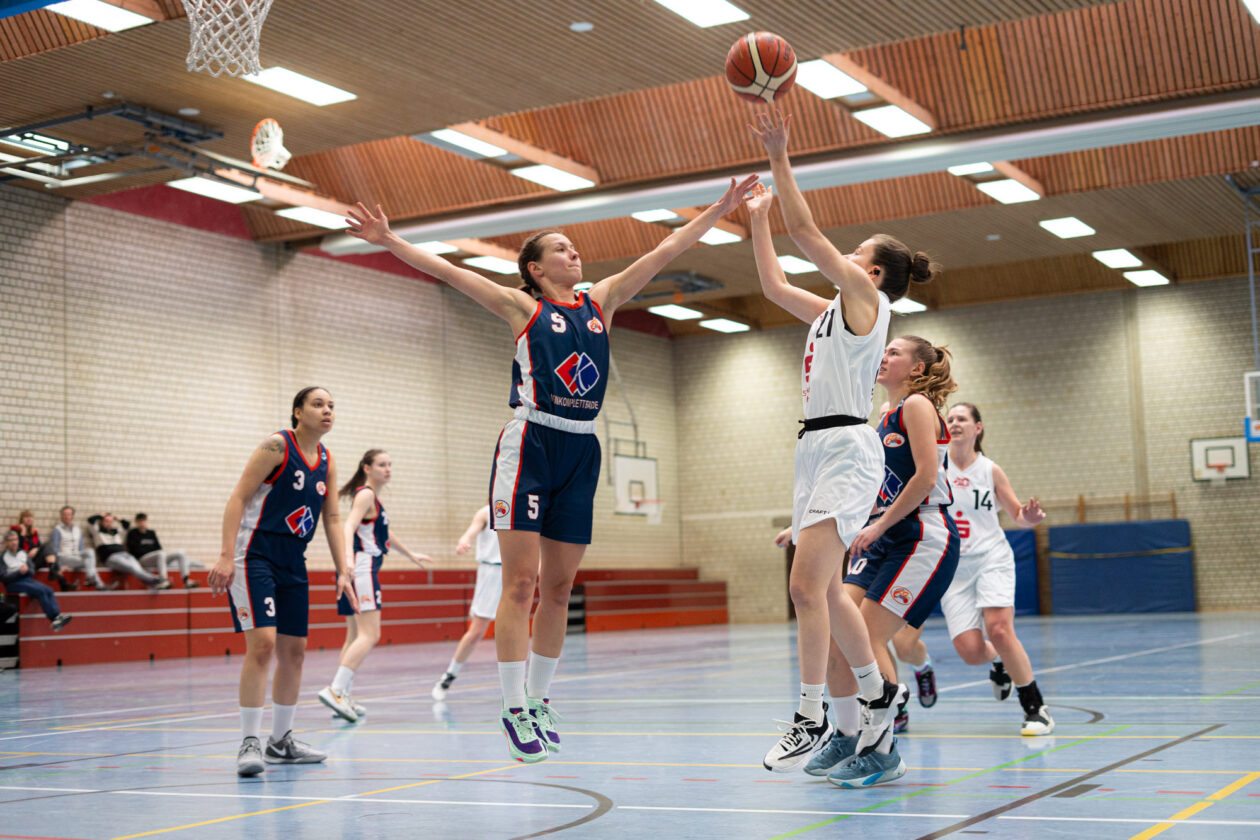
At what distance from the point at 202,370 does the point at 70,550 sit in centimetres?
414

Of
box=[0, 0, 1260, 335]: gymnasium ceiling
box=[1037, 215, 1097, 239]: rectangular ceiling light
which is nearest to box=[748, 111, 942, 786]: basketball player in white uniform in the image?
box=[0, 0, 1260, 335]: gymnasium ceiling

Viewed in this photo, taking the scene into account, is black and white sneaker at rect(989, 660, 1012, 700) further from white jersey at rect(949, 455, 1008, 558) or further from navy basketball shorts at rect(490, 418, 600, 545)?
navy basketball shorts at rect(490, 418, 600, 545)

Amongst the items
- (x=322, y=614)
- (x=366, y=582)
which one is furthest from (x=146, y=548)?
(x=366, y=582)

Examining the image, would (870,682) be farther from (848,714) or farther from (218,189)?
(218,189)

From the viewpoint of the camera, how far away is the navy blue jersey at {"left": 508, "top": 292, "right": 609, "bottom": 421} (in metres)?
4.93

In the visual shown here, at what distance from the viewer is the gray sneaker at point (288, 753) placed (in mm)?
6316

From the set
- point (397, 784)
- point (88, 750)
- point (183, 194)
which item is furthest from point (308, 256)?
point (397, 784)

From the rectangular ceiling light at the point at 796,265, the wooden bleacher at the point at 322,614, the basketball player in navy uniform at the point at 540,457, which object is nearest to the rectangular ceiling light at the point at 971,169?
→ the rectangular ceiling light at the point at 796,265

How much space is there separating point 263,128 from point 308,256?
7.91 metres

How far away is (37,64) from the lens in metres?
14.5

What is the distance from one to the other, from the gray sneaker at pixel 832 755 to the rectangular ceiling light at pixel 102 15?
11439mm

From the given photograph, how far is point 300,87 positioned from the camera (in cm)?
1570

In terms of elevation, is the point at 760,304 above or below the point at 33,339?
above

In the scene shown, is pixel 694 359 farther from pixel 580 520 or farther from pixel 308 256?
pixel 580 520
